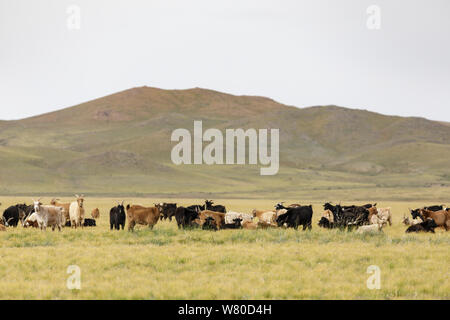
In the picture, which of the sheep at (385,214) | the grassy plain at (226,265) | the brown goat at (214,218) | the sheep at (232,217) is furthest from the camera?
the sheep at (385,214)

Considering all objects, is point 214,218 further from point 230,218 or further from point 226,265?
point 226,265

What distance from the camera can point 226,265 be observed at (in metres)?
12.0

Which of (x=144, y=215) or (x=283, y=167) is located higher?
(x=283, y=167)

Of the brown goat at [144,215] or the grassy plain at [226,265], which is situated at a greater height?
the brown goat at [144,215]

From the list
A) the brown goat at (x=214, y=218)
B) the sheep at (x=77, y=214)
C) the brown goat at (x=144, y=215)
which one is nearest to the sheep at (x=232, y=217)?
the brown goat at (x=214, y=218)

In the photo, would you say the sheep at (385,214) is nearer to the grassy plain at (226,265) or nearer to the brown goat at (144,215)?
the grassy plain at (226,265)

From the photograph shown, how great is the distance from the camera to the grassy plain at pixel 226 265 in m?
9.75

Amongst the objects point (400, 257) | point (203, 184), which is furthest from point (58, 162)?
point (400, 257)

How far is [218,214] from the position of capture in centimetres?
1964

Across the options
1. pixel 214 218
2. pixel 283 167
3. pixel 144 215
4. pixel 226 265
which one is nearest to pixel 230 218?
pixel 214 218

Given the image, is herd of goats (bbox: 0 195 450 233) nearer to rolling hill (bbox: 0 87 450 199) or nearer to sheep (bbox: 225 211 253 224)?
sheep (bbox: 225 211 253 224)

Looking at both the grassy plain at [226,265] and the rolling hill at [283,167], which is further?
the rolling hill at [283,167]

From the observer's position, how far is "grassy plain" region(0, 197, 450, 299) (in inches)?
384

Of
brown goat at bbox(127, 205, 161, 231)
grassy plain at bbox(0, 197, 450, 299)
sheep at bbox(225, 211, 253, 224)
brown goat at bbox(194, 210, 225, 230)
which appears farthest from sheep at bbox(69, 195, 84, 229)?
sheep at bbox(225, 211, 253, 224)
